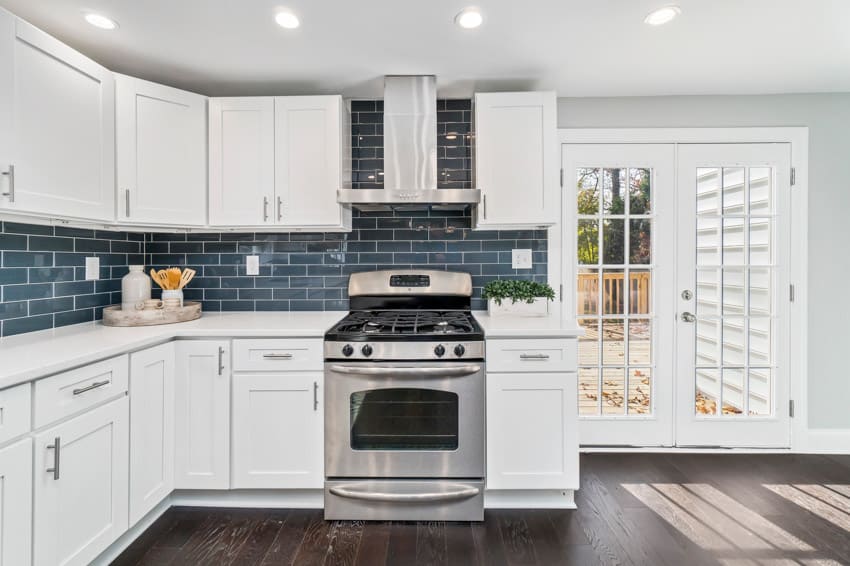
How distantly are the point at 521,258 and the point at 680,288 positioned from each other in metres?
1.07

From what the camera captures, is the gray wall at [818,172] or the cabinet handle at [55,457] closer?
the cabinet handle at [55,457]

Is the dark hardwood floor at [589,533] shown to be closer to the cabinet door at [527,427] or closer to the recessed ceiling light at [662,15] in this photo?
the cabinet door at [527,427]

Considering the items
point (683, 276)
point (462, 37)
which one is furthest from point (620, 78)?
point (683, 276)

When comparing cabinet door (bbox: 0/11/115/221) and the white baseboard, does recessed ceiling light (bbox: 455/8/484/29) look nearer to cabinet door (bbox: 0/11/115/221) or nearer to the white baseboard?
cabinet door (bbox: 0/11/115/221)

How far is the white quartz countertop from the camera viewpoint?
145 cm

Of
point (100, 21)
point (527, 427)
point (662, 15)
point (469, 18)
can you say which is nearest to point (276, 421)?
point (527, 427)

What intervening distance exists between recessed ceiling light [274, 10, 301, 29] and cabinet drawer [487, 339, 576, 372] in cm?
173

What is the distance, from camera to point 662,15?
1.90m

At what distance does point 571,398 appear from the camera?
7.02 ft

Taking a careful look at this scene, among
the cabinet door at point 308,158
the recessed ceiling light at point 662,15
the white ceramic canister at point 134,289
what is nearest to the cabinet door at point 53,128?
the white ceramic canister at point 134,289

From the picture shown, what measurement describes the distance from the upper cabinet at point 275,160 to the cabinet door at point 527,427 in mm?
1366

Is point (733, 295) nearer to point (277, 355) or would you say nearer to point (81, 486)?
point (277, 355)

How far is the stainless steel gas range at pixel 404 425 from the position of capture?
6.84ft

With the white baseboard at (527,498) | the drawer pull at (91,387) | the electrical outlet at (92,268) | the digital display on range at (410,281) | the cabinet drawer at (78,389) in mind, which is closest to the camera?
the cabinet drawer at (78,389)
